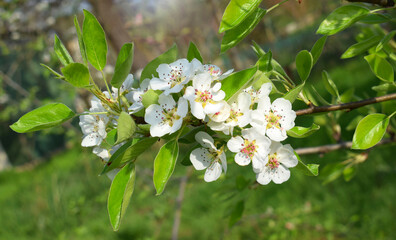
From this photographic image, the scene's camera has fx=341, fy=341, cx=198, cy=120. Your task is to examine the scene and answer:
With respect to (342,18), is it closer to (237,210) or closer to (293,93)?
(293,93)

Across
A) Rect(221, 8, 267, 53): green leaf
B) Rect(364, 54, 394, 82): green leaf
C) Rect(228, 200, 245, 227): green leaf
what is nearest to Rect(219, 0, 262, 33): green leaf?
Rect(221, 8, 267, 53): green leaf

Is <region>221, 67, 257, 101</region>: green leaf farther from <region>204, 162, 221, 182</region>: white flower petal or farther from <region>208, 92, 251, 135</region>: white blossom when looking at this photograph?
<region>204, 162, 221, 182</region>: white flower petal

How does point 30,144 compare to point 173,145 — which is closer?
point 173,145

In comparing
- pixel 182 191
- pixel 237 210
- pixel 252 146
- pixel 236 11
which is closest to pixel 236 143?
pixel 252 146

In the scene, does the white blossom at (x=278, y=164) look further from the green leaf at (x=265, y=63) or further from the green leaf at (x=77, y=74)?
the green leaf at (x=77, y=74)

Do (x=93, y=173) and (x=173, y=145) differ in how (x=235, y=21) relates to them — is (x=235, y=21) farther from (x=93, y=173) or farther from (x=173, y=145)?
(x=93, y=173)

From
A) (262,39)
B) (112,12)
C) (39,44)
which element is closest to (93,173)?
(39,44)
